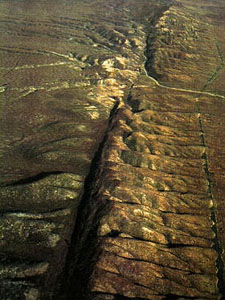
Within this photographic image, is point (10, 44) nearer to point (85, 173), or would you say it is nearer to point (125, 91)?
point (125, 91)

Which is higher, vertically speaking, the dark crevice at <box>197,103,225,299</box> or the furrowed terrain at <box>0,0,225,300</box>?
the dark crevice at <box>197,103,225,299</box>

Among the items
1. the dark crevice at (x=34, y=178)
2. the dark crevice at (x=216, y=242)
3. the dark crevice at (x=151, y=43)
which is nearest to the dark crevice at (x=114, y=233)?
the dark crevice at (x=216, y=242)

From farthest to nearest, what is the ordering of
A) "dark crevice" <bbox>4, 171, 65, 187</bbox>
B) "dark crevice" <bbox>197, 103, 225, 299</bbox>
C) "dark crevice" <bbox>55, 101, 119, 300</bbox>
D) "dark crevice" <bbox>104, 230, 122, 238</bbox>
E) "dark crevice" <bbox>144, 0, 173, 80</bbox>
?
"dark crevice" <bbox>144, 0, 173, 80</bbox>, "dark crevice" <bbox>4, 171, 65, 187</bbox>, "dark crevice" <bbox>104, 230, 122, 238</bbox>, "dark crevice" <bbox>197, 103, 225, 299</bbox>, "dark crevice" <bbox>55, 101, 119, 300</bbox>

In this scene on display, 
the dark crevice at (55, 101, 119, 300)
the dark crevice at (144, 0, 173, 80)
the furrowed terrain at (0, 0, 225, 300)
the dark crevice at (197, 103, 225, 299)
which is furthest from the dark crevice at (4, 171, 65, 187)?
the dark crevice at (144, 0, 173, 80)

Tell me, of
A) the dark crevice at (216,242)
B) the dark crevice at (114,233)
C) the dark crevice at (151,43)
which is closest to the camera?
the dark crevice at (216,242)

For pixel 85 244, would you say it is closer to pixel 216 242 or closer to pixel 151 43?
pixel 216 242

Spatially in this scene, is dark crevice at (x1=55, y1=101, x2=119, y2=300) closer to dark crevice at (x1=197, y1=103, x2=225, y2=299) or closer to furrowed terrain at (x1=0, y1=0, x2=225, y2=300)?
furrowed terrain at (x1=0, y1=0, x2=225, y2=300)

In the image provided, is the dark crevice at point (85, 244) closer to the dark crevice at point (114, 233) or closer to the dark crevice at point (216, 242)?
the dark crevice at point (114, 233)

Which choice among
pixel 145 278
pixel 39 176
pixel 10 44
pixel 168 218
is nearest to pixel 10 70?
pixel 10 44
